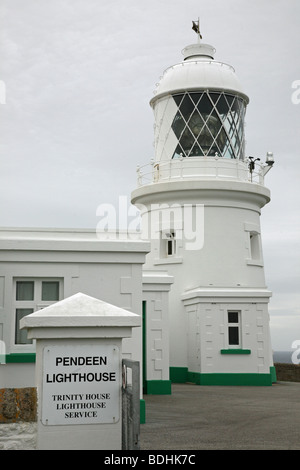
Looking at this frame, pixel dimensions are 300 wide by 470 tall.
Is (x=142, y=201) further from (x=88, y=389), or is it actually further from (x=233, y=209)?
(x=88, y=389)

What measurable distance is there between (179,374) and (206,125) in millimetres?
8221

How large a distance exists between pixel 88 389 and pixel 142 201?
1627 cm

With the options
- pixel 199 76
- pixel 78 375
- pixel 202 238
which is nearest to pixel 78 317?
pixel 78 375

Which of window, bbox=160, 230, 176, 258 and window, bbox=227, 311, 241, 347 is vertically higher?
window, bbox=160, 230, 176, 258

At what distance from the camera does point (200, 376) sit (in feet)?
58.8

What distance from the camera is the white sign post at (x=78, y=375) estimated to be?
Result: 5348 mm

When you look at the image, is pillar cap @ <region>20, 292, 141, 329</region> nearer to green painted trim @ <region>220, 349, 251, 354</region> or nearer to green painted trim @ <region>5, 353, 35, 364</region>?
green painted trim @ <region>5, 353, 35, 364</region>

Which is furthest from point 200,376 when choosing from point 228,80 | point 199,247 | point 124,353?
point 228,80

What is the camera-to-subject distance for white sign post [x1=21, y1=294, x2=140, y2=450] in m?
Answer: 5.35

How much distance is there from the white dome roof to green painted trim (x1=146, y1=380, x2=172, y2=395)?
10.1 m

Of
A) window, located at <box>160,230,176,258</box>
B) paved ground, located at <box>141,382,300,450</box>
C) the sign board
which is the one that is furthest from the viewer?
window, located at <box>160,230,176,258</box>

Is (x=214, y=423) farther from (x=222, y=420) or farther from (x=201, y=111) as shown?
(x=201, y=111)

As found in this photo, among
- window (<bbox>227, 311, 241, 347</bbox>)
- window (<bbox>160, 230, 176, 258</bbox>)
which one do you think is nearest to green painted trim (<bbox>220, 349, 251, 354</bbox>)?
window (<bbox>227, 311, 241, 347</bbox>)

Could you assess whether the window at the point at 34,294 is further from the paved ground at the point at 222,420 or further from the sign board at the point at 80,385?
the sign board at the point at 80,385
